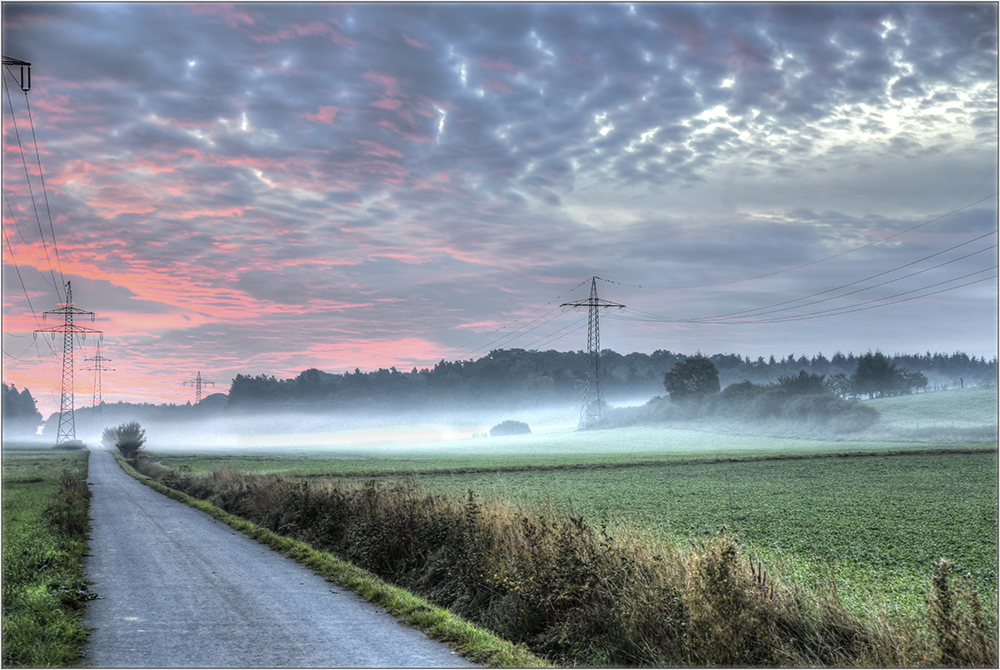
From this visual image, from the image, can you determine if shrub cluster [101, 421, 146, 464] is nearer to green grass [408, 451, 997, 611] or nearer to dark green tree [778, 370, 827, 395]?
green grass [408, 451, 997, 611]

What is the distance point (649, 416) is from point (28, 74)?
550ft

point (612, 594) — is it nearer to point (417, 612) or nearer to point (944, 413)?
point (417, 612)

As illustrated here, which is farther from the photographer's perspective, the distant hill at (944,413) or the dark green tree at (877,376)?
the dark green tree at (877,376)

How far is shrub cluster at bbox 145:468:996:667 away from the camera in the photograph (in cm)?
924

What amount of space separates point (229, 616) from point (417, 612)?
3.39 metres

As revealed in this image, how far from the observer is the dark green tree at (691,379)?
18300 cm

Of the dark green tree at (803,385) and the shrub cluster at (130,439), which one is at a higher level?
the dark green tree at (803,385)

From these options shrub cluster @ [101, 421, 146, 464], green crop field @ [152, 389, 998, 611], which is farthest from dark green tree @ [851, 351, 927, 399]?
shrub cluster @ [101, 421, 146, 464]

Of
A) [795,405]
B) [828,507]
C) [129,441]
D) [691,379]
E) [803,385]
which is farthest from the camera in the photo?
[691,379]

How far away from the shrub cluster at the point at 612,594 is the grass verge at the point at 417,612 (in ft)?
2.49

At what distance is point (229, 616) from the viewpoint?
12.3 m

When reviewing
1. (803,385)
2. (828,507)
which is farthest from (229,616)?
(803,385)

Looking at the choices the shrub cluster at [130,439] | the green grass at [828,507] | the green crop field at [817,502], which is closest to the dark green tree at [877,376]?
the green crop field at [817,502]

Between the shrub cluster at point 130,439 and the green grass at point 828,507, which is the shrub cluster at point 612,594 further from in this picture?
the shrub cluster at point 130,439
